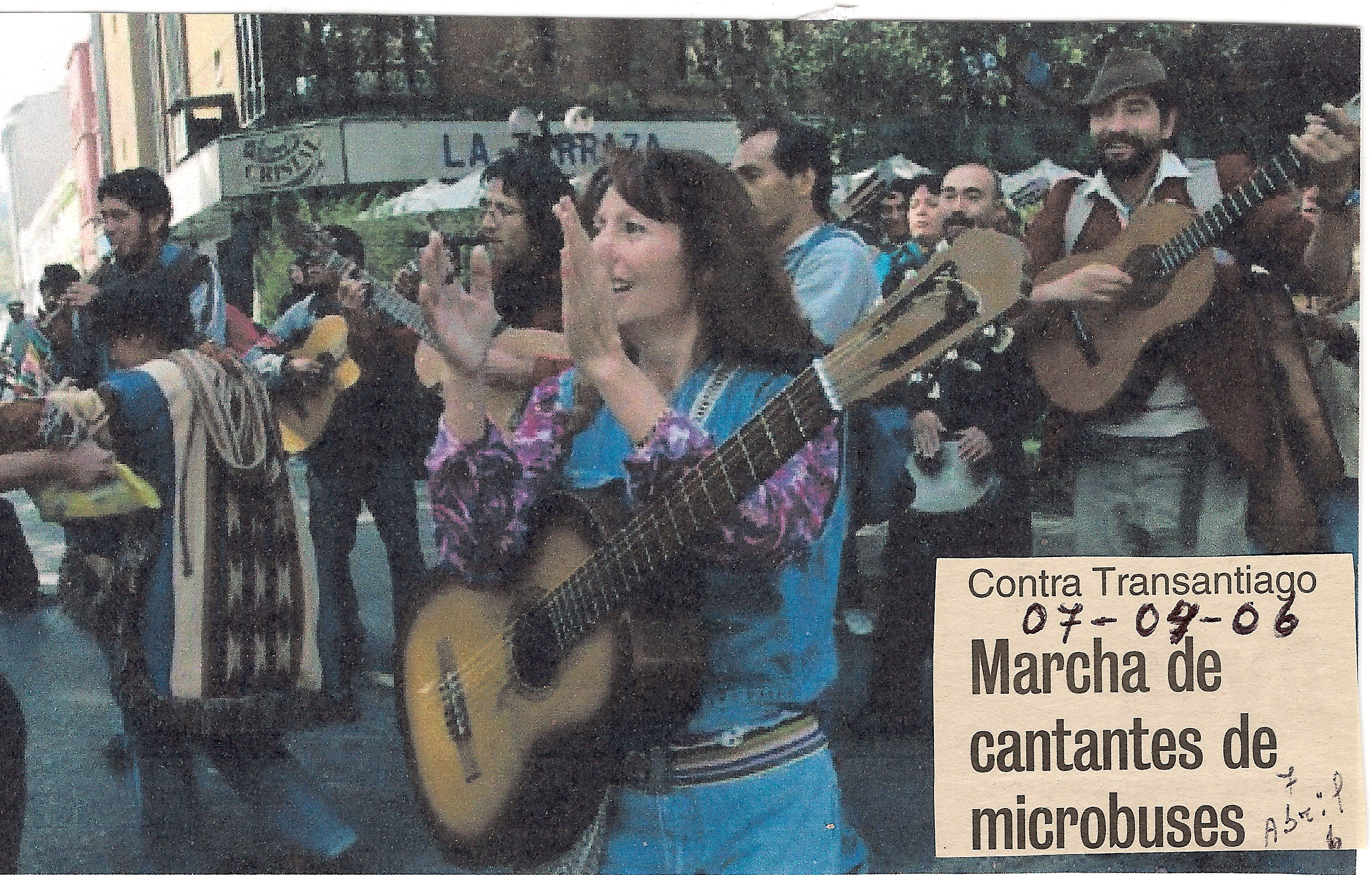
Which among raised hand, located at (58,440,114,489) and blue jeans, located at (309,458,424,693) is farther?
blue jeans, located at (309,458,424,693)

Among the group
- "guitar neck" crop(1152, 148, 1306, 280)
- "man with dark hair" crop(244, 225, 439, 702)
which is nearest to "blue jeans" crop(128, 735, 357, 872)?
"man with dark hair" crop(244, 225, 439, 702)

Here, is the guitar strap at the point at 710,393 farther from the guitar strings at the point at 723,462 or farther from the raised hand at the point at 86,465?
the raised hand at the point at 86,465

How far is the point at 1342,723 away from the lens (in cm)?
454

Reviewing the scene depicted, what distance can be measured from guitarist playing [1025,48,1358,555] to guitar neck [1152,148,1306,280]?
0.09ft

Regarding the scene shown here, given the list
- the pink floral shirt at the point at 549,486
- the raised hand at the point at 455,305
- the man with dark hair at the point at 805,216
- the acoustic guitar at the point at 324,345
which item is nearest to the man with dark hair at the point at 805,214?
the man with dark hair at the point at 805,216

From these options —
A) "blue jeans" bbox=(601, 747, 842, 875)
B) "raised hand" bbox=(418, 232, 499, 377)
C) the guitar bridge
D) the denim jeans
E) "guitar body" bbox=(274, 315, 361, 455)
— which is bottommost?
"blue jeans" bbox=(601, 747, 842, 875)

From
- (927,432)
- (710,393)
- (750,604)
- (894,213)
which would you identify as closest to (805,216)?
(894,213)

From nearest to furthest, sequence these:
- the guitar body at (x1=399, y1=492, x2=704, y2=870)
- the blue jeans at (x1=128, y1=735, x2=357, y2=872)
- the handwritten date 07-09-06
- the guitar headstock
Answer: the guitar headstock → the guitar body at (x1=399, y1=492, x2=704, y2=870) → the blue jeans at (x1=128, y1=735, x2=357, y2=872) → the handwritten date 07-09-06

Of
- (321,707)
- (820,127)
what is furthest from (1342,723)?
(321,707)

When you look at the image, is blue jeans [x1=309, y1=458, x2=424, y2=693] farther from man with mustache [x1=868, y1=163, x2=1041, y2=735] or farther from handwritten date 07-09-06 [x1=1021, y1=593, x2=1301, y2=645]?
handwritten date 07-09-06 [x1=1021, y1=593, x2=1301, y2=645]

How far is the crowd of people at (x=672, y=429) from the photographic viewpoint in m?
4.27

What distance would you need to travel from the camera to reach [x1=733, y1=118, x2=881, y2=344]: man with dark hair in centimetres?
430

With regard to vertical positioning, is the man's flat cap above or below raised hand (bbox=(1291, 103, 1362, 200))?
above

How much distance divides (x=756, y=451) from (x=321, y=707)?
150 centimetres
